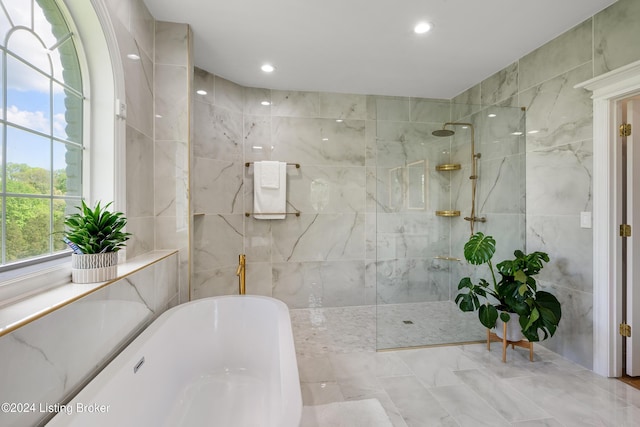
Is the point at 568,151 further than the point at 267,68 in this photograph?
No

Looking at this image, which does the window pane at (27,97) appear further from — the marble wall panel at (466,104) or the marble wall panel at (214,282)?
the marble wall panel at (466,104)

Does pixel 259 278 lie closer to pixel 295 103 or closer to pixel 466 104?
pixel 295 103

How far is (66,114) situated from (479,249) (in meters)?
2.77

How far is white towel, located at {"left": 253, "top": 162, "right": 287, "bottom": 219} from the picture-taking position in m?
3.20

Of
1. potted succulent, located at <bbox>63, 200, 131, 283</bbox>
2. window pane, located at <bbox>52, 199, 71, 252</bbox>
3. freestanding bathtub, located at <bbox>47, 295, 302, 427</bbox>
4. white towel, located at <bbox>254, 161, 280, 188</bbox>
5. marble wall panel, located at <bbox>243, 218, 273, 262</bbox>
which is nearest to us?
freestanding bathtub, located at <bbox>47, 295, 302, 427</bbox>

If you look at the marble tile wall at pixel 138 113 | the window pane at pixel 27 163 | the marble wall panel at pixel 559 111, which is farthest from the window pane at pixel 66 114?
the marble wall panel at pixel 559 111

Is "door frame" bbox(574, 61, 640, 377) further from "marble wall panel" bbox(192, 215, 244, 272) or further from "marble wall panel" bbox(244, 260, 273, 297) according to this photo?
"marble wall panel" bbox(192, 215, 244, 272)

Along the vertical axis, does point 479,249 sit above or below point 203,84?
below

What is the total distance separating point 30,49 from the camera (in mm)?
1209

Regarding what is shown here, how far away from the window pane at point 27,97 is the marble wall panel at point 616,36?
3.21 metres

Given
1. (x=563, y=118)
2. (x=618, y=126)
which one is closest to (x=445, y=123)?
(x=563, y=118)

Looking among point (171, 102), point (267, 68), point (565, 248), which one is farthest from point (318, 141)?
point (565, 248)

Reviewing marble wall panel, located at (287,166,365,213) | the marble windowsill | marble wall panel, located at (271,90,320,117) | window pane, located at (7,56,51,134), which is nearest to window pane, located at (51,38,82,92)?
window pane, located at (7,56,51,134)

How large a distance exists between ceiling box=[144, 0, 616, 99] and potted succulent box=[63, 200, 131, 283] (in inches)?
61.5
